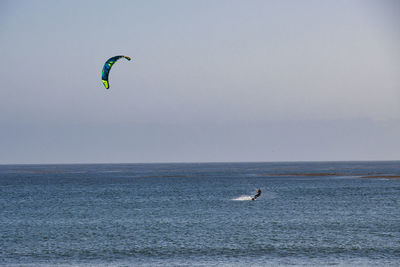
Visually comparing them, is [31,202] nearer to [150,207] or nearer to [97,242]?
[150,207]

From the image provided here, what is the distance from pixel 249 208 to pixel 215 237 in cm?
2199

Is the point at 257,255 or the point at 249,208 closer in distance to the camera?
the point at 257,255

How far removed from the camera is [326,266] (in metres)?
30.2

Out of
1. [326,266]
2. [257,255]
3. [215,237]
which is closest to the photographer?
[326,266]

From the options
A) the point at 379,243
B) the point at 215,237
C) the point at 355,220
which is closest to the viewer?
the point at 379,243

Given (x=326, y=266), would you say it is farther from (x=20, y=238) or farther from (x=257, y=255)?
(x=20, y=238)

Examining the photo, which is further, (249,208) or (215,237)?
(249,208)

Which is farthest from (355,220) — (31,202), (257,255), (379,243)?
(31,202)

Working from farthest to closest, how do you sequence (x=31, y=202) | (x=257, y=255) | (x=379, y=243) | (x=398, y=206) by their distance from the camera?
(x=31, y=202) < (x=398, y=206) < (x=379, y=243) < (x=257, y=255)

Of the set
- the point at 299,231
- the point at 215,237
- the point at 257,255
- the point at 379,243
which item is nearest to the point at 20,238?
the point at 215,237

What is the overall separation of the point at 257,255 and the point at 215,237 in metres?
7.21

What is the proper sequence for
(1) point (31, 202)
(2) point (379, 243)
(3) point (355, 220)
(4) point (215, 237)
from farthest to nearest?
(1) point (31, 202) → (3) point (355, 220) → (4) point (215, 237) → (2) point (379, 243)

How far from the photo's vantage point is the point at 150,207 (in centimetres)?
6556

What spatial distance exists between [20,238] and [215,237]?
15.4m
